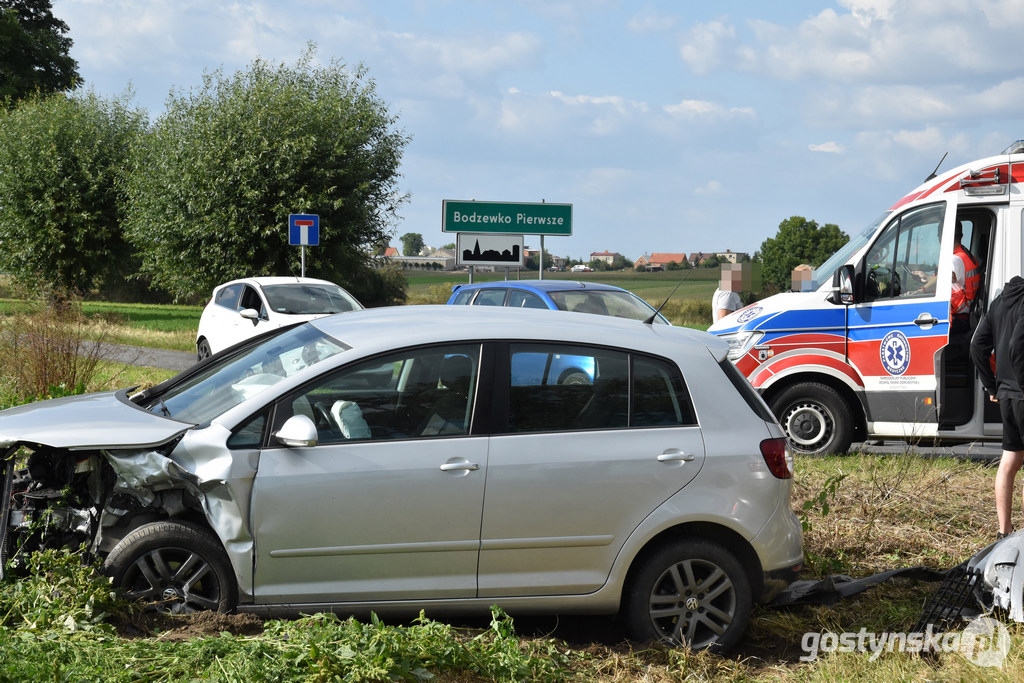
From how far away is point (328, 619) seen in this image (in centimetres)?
391

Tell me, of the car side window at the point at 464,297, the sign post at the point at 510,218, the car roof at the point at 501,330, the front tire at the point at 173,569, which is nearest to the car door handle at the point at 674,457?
the car roof at the point at 501,330

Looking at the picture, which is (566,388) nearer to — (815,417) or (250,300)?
(815,417)

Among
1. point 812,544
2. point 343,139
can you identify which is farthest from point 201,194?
point 812,544

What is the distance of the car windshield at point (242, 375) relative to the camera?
4496 millimetres

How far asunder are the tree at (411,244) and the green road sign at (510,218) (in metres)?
26.0

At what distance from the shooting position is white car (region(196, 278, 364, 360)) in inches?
596

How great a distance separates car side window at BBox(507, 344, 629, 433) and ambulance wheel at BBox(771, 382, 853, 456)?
520cm

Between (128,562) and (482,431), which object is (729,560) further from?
(128,562)

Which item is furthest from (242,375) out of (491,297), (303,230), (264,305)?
(303,230)

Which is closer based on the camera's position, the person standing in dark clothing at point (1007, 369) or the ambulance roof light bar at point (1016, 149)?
the person standing in dark clothing at point (1007, 369)

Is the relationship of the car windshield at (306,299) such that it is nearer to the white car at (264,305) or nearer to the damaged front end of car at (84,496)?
the white car at (264,305)

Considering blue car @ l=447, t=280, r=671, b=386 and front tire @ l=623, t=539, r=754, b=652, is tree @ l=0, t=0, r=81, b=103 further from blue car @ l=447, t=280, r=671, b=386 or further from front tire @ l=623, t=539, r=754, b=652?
front tire @ l=623, t=539, r=754, b=652

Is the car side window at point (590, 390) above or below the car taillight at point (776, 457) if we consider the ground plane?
above

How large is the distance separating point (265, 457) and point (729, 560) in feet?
7.16
